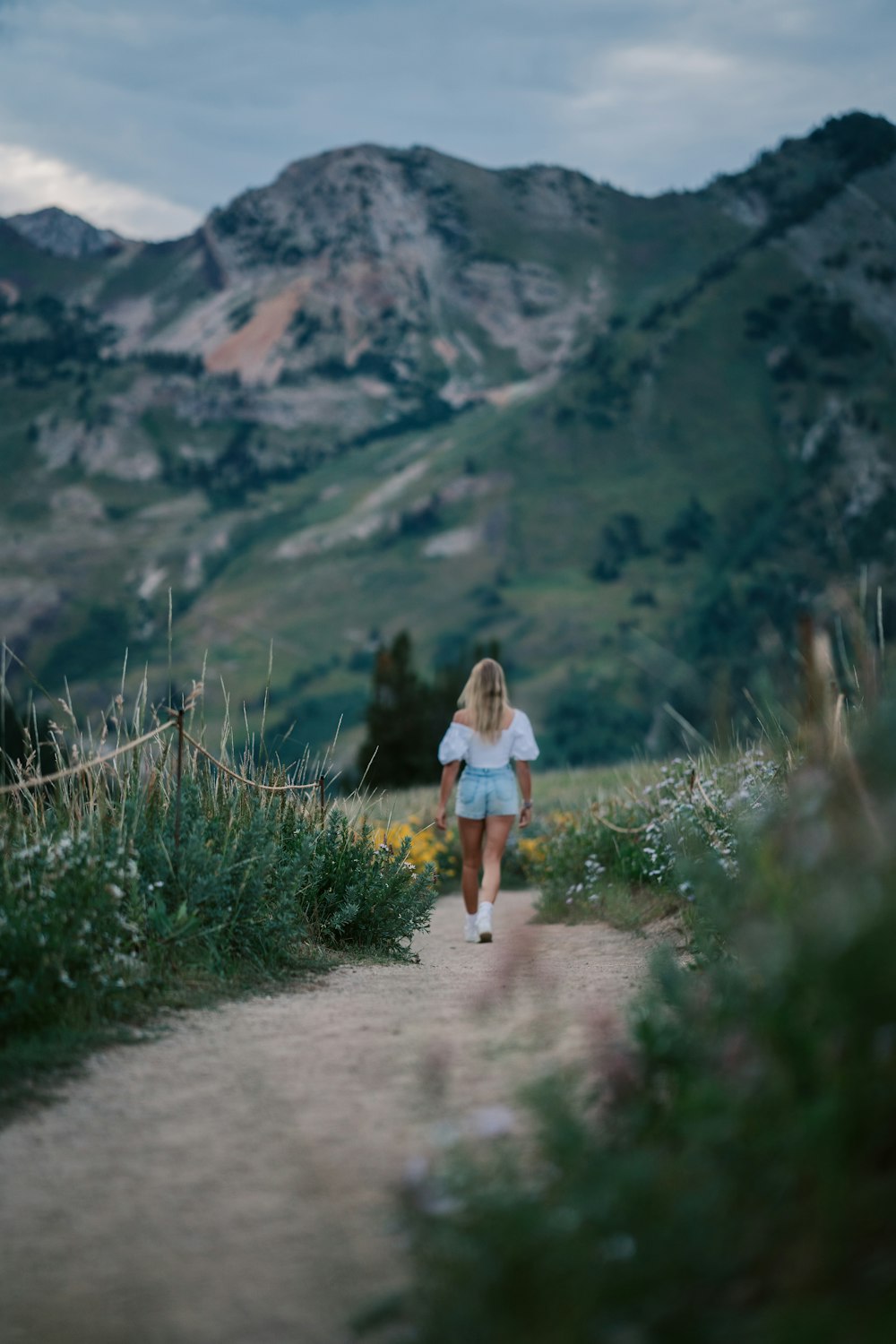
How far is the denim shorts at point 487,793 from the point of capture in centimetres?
855

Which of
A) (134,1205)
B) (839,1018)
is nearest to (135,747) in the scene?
(134,1205)

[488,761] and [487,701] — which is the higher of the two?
[487,701]

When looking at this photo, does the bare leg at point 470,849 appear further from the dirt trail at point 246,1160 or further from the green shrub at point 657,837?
the dirt trail at point 246,1160

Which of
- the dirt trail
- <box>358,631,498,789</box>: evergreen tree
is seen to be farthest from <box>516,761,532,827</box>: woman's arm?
<box>358,631,498,789</box>: evergreen tree

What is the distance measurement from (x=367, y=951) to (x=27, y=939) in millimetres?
2934

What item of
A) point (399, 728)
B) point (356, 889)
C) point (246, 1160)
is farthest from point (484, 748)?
point (399, 728)

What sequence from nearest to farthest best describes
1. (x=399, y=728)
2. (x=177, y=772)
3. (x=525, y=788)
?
(x=177, y=772), (x=525, y=788), (x=399, y=728)

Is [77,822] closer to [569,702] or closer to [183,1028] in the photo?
[183,1028]

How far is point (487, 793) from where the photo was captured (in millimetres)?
8555

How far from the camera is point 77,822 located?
5.89 m

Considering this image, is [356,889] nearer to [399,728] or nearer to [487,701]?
[487,701]

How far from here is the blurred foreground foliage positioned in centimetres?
242

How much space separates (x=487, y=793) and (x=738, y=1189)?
5.88 meters

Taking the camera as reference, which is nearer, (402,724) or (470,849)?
(470,849)
